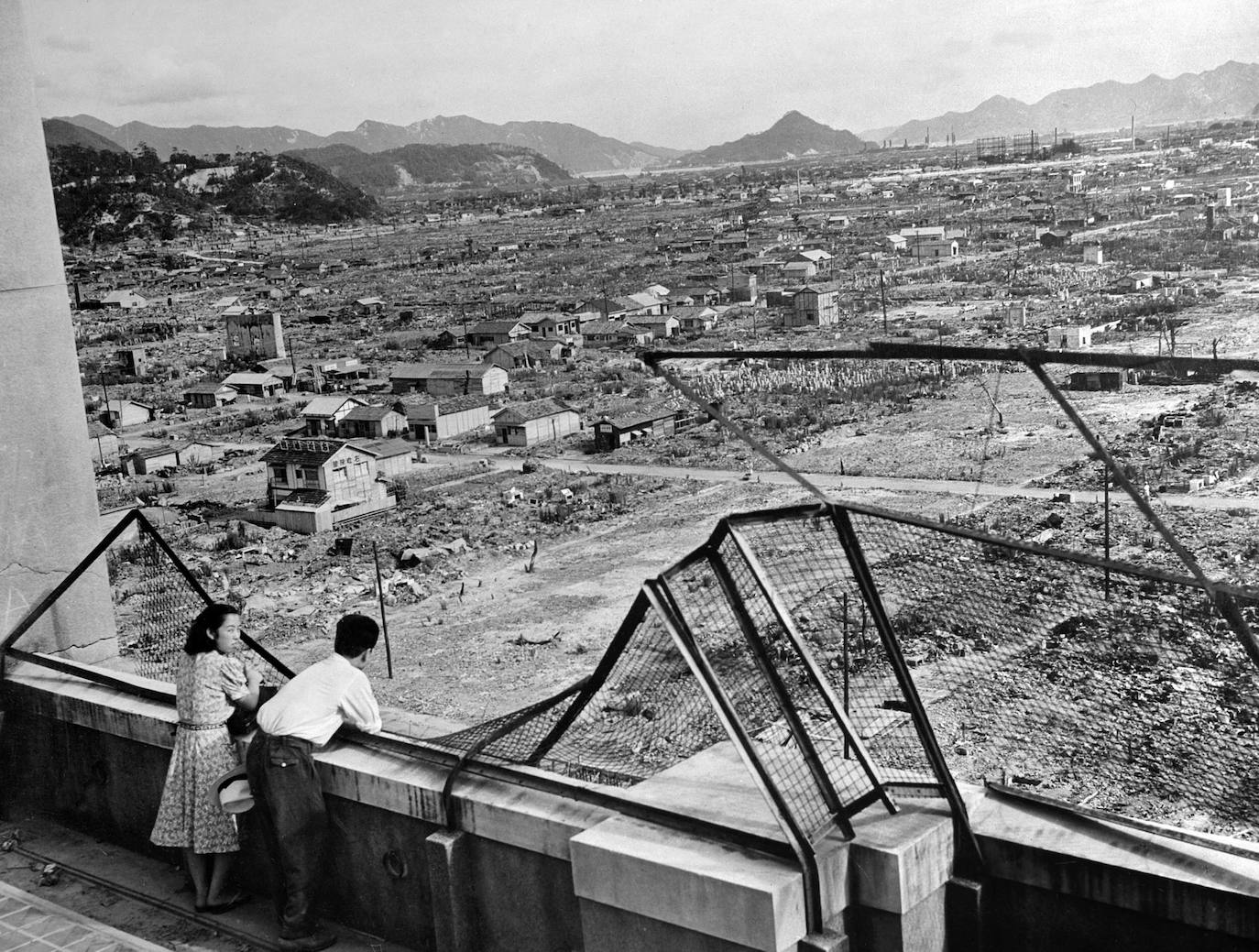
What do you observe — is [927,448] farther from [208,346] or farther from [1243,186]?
[1243,186]

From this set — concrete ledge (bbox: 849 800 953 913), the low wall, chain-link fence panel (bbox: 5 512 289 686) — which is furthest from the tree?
concrete ledge (bbox: 849 800 953 913)

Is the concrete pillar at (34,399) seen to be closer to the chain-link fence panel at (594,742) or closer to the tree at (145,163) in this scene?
the chain-link fence panel at (594,742)

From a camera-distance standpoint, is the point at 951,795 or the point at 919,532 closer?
the point at 951,795

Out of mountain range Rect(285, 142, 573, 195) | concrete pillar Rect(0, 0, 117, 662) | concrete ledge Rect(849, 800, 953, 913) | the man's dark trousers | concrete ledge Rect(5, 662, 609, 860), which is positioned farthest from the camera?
mountain range Rect(285, 142, 573, 195)

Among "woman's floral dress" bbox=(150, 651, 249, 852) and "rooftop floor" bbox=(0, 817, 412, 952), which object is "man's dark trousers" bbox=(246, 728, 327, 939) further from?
"woman's floral dress" bbox=(150, 651, 249, 852)

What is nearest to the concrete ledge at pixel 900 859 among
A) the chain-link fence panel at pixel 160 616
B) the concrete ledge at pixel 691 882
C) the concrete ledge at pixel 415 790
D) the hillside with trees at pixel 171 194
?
the concrete ledge at pixel 691 882

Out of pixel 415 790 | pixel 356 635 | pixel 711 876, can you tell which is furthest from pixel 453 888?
pixel 711 876

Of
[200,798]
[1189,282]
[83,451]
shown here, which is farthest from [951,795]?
[1189,282]
